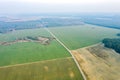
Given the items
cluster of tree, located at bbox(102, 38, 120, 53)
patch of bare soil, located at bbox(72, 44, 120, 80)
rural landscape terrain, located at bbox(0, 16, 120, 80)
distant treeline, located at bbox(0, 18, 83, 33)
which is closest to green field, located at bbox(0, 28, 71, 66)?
rural landscape terrain, located at bbox(0, 16, 120, 80)

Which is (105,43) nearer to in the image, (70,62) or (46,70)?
(70,62)

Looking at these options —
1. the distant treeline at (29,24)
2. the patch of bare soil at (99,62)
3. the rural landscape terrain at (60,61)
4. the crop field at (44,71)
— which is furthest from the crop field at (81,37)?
the distant treeline at (29,24)

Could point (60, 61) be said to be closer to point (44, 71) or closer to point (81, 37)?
point (44, 71)

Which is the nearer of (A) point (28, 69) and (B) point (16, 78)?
(B) point (16, 78)

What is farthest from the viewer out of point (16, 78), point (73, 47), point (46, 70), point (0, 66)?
point (73, 47)

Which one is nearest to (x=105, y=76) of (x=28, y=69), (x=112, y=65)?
(x=112, y=65)

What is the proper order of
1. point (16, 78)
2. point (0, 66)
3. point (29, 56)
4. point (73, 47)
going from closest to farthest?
point (16, 78) < point (0, 66) < point (29, 56) < point (73, 47)
